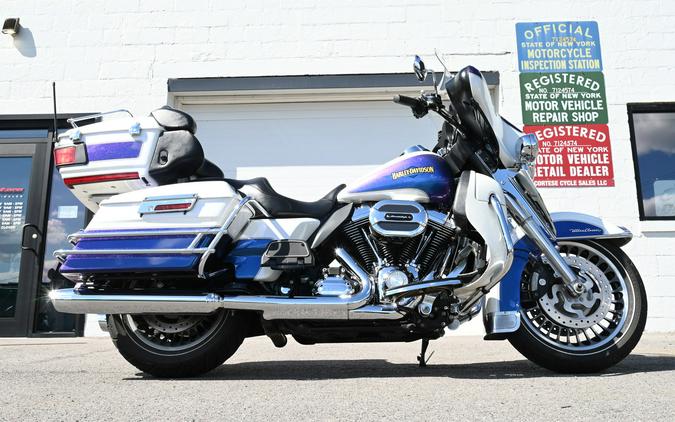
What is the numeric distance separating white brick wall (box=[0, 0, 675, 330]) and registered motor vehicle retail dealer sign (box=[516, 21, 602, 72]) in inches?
4.1

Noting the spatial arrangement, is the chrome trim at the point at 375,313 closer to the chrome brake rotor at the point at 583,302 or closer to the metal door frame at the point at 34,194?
the chrome brake rotor at the point at 583,302

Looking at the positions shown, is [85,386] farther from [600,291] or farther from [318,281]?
[600,291]

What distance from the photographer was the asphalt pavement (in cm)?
191

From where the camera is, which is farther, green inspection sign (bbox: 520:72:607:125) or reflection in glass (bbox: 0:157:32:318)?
green inspection sign (bbox: 520:72:607:125)

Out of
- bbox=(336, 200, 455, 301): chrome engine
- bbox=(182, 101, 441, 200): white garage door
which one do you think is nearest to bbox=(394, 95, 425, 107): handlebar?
bbox=(336, 200, 455, 301): chrome engine

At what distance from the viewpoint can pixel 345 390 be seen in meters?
2.36

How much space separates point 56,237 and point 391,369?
436cm

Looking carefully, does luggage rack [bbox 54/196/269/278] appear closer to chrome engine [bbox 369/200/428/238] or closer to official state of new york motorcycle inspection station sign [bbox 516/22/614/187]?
chrome engine [bbox 369/200/428/238]

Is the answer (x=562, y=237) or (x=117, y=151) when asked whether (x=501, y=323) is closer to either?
(x=562, y=237)

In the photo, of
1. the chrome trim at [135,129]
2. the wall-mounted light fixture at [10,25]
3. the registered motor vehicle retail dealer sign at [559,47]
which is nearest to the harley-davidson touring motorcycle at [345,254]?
the chrome trim at [135,129]

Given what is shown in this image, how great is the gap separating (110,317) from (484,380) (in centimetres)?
198

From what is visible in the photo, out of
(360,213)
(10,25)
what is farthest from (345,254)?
(10,25)

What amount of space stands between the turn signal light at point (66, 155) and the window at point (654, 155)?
5411 millimetres

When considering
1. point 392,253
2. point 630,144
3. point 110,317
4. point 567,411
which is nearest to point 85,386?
point 110,317
